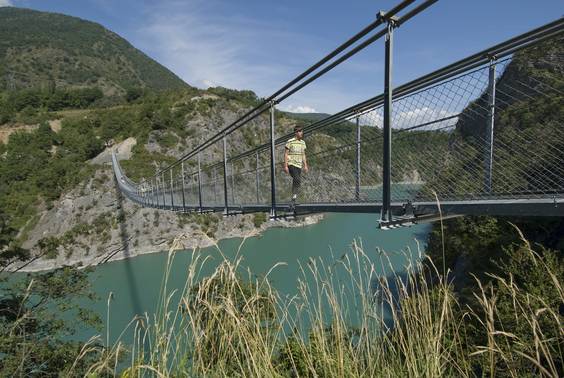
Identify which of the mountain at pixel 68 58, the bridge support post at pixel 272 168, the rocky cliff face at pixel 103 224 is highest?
the mountain at pixel 68 58

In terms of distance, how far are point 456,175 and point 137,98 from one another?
50.3 m

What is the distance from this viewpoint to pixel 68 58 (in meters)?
66.9

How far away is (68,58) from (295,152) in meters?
75.6

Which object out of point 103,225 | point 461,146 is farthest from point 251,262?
point 461,146

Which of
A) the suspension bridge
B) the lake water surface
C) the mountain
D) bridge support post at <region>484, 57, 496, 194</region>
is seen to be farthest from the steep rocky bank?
the mountain

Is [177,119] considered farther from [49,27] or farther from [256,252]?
[49,27]

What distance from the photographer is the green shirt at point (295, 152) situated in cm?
371

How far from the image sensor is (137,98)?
1885 inches

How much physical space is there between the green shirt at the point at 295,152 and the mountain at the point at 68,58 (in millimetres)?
58067

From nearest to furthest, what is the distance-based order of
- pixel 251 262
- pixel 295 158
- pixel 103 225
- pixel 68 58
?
1. pixel 295 158
2. pixel 251 262
3. pixel 103 225
4. pixel 68 58

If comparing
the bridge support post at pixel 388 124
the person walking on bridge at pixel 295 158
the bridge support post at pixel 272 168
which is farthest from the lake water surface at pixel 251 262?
the bridge support post at pixel 388 124

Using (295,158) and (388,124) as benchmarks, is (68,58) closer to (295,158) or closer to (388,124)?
(295,158)

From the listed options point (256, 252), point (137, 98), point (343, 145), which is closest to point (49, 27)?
point (137, 98)

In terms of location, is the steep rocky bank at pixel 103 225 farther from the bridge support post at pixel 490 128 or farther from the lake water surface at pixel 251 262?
the bridge support post at pixel 490 128
